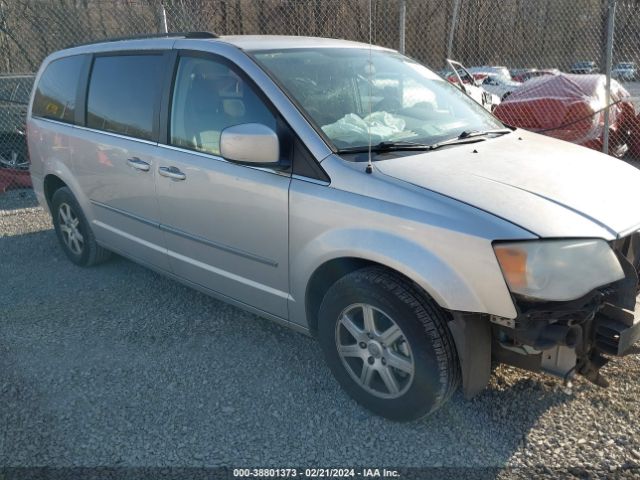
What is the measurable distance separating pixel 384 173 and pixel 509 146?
3.23ft

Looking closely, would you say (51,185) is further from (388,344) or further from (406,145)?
(388,344)

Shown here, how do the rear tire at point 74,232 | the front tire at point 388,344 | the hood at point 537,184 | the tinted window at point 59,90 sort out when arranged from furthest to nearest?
the rear tire at point 74,232 → the tinted window at point 59,90 → the front tire at point 388,344 → the hood at point 537,184

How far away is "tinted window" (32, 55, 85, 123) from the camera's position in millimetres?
4559

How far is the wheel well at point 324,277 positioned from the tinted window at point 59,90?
2.74 m

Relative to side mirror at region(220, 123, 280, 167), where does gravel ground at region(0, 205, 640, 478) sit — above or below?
below

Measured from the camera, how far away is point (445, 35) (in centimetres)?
1096

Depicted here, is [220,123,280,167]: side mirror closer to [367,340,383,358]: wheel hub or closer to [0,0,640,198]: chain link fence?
[367,340,383,358]: wheel hub

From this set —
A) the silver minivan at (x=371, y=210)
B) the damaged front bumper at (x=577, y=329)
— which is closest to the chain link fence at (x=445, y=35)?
the silver minivan at (x=371, y=210)

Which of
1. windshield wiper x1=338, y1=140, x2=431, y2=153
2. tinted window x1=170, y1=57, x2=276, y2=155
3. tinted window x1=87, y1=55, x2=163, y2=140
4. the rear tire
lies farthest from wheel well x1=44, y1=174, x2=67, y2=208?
windshield wiper x1=338, y1=140, x2=431, y2=153

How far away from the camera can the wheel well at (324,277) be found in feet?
9.25

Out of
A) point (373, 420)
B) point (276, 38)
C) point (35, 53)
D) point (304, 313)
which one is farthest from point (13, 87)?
Result: point (373, 420)

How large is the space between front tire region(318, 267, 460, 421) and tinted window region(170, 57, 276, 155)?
103cm

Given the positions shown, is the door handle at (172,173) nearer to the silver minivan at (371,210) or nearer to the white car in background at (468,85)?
the silver minivan at (371,210)

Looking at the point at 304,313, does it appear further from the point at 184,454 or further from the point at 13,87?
the point at 13,87
